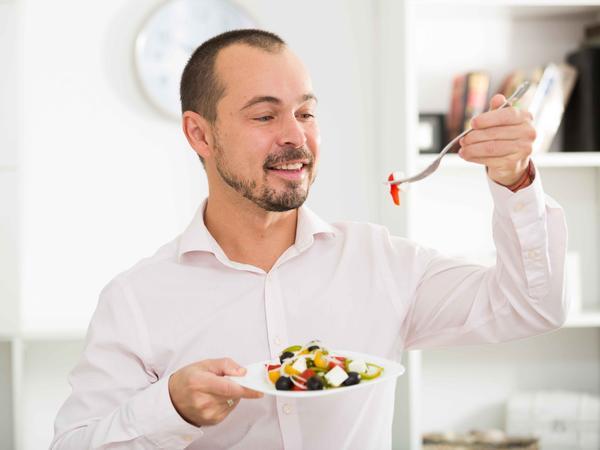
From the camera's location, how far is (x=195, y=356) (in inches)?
63.2

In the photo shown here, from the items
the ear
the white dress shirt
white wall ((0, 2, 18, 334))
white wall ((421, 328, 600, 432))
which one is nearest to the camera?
the white dress shirt

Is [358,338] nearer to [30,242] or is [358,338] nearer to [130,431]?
[130,431]

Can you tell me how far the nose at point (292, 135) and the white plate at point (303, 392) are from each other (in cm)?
43

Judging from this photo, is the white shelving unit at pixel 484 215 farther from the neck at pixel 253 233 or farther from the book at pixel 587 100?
the neck at pixel 253 233

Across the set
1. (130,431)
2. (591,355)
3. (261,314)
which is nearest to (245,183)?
(261,314)

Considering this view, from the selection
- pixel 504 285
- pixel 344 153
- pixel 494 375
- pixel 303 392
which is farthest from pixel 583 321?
pixel 303 392

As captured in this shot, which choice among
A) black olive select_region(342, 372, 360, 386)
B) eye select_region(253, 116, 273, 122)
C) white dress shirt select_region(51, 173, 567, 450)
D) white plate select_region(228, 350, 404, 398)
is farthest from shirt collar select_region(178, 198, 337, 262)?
black olive select_region(342, 372, 360, 386)

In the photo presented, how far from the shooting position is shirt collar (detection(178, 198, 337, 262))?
1.67 meters

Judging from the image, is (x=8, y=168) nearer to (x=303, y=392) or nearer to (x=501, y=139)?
(x=303, y=392)

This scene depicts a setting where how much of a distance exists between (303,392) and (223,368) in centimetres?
14

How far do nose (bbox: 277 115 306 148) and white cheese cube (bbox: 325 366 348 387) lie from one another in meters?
0.49

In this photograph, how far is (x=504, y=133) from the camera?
4.06ft

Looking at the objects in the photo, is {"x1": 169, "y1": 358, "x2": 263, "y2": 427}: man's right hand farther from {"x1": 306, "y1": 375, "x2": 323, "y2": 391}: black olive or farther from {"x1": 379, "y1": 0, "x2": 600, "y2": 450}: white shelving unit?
{"x1": 379, "y1": 0, "x2": 600, "y2": 450}: white shelving unit

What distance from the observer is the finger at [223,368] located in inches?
50.6
